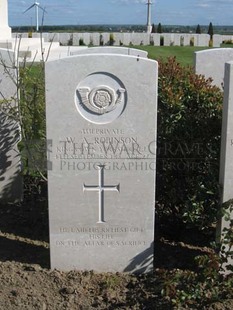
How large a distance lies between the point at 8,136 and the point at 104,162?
6.24ft

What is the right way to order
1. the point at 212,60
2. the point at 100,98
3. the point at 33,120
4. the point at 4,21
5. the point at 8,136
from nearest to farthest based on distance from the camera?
the point at 100,98 → the point at 33,120 → the point at 8,136 → the point at 212,60 → the point at 4,21

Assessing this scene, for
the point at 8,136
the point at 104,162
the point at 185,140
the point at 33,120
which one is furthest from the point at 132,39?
the point at 104,162

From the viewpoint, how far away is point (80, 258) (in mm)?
4152

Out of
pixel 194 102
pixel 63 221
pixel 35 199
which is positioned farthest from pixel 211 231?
pixel 35 199

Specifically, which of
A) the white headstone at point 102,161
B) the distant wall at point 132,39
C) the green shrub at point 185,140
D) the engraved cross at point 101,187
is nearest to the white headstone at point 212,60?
the green shrub at point 185,140

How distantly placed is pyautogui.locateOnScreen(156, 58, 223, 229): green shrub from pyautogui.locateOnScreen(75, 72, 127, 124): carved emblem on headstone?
0.78m

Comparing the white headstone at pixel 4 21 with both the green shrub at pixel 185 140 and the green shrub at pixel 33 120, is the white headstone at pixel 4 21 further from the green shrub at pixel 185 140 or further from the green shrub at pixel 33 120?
the green shrub at pixel 185 140

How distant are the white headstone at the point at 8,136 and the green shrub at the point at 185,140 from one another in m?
1.65

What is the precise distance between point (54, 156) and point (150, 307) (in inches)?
52.9

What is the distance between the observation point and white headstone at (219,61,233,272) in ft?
12.4

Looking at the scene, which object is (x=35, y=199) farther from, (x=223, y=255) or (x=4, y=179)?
(x=223, y=255)

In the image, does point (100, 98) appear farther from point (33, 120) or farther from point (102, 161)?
point (33, 120)

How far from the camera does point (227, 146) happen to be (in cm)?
389

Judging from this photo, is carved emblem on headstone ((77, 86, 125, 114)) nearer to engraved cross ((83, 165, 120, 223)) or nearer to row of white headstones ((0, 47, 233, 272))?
row of white headstones ((0, 47, 233, 272))
